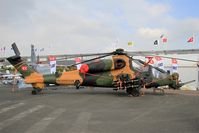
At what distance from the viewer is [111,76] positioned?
21.6m

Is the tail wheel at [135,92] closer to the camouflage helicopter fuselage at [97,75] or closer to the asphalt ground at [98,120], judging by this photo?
the camouflage helicopter fuselage at [97,75]

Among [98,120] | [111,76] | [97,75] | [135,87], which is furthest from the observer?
[97,75]

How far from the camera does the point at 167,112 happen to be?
13.0 m

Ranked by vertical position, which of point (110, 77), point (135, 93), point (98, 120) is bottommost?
point (98, 120)

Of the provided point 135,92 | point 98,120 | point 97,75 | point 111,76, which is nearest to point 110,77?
point 111,76

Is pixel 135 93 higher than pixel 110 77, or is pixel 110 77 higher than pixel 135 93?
pixel 110 77

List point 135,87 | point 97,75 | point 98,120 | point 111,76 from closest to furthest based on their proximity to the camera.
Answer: point 98,120 → point 135,87 → point 111,76 → point 97,75

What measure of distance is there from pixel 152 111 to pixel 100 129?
4539mm

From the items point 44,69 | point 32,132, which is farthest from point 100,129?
point 44,69

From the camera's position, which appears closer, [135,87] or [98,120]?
[98,120]

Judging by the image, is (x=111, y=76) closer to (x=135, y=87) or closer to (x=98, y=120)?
(x=135, y=87)

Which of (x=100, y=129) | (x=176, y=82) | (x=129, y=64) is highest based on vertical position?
(x=129, y=64)

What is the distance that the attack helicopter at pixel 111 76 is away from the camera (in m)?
20.7

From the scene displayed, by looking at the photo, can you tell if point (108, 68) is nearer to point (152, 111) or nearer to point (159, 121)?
point (152, 111)
